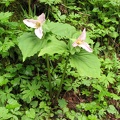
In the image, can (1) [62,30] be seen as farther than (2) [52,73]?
No

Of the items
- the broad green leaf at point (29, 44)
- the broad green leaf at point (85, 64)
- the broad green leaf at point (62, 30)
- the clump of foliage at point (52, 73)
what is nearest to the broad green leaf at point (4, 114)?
the clump of foliage at point (52, 73)

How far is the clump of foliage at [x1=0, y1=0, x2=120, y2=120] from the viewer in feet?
8.18

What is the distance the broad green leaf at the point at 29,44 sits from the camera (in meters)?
2.42

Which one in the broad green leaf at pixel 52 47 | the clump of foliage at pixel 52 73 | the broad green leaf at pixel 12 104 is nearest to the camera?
the broad green leaf at pixel 52 47

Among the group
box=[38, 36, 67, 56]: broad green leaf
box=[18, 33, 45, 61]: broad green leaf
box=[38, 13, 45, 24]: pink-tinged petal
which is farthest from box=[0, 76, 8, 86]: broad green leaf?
box=[38, 13, 45, 24]: pink-tinged petal

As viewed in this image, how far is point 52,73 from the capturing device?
10.4 ft

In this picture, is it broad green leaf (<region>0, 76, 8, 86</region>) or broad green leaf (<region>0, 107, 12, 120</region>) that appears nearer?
broad green leaf (<region>0, 107, 12, 120</region>)

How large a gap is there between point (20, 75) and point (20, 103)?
1.09 feet

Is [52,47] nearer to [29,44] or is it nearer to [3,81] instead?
[29,44]

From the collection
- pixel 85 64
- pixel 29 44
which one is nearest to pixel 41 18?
pixel 29 44

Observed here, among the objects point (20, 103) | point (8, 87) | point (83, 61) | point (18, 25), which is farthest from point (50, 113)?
point (18, 25)

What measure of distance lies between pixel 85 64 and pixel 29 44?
542mm

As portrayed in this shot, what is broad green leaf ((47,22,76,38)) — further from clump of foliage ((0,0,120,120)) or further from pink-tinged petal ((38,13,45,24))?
pink-tinged petal ((38,13,45,24))

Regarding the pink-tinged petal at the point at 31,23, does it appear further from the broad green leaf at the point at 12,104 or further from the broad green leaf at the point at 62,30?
the broad green leaf at the point at 12,104
